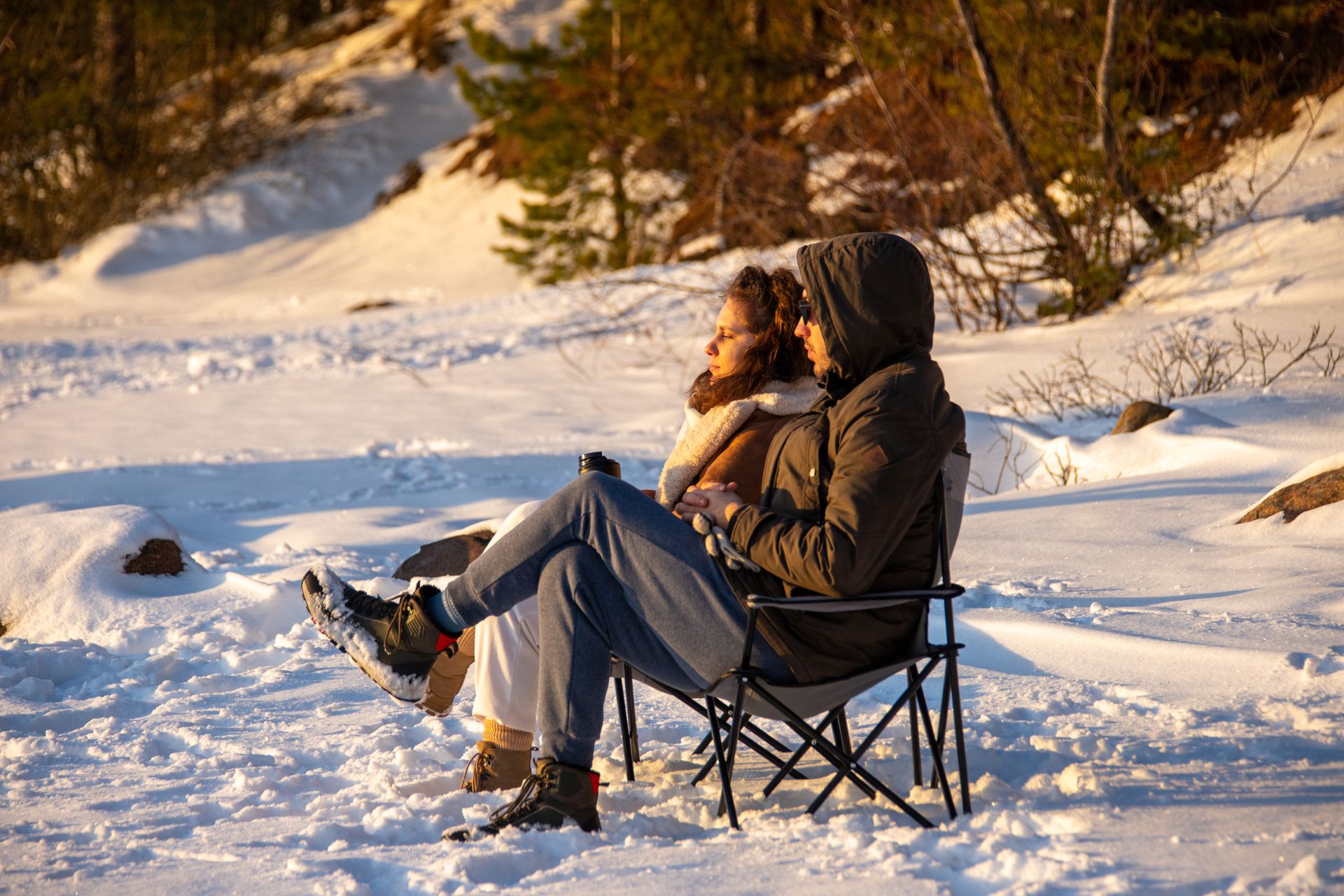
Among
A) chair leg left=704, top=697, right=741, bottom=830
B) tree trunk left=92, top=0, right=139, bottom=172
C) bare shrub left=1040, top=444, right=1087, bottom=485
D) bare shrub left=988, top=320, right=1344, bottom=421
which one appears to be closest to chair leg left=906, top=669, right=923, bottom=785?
chair leg left=704, top=697, right=741, bottom=830

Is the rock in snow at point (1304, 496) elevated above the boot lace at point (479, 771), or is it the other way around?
the rock in snow at point (1304, 496)

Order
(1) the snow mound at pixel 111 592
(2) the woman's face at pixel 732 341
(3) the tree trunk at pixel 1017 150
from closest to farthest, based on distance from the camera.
→ (2) the woman's face at pixel 732 341 → (1) the snow mound at pixel 111 592 → (3) the tree trunk at pixel 1017 150

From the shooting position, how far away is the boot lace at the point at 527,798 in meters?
2.39

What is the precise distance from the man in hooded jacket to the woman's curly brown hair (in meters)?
0.32

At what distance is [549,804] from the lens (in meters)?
2.38

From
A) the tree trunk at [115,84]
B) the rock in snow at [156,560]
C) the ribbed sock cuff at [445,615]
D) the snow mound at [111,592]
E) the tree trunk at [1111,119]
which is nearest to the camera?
the ribbed sock cuff at [445,615]

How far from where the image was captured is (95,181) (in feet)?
78.3

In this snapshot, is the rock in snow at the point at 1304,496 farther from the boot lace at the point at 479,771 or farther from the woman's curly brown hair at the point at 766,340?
the boot lace at the point at 479,771

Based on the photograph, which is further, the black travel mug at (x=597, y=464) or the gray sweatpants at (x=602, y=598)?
the black travel mug at (x=597, y=464)

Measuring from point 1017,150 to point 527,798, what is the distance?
7.16 metres

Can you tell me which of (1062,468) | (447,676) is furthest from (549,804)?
(1062,468)

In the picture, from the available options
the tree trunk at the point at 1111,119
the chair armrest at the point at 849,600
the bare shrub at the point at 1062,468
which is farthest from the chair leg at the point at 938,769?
the tree trunk at the point at 1111,119

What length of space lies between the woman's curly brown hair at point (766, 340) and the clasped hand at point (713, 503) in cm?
39

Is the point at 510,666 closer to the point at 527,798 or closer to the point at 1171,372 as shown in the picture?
the point at 527,798
